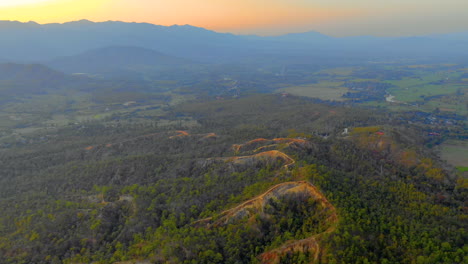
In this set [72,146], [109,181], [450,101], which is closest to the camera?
[109,181]

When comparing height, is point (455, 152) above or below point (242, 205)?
below

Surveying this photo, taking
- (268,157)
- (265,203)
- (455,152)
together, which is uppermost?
(268,157)

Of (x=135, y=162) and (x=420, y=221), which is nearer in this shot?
(x=420, y=221)

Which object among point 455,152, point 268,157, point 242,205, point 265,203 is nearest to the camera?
point 265,203

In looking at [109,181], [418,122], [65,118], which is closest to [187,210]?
[109,181]

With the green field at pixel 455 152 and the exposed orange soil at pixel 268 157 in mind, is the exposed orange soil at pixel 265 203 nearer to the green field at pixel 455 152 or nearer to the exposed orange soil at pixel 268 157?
the exposed orange soil at pixel 268 157

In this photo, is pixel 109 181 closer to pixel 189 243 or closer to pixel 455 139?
pixel 189 243

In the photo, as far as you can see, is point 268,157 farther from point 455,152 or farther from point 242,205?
point 455,152

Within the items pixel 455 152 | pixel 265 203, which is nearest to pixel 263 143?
pixel 265 203

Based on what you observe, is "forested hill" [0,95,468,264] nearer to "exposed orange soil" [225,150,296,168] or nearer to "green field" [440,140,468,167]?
"exposed orange soil" [225,150,296,168]
